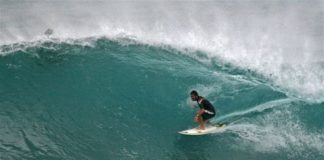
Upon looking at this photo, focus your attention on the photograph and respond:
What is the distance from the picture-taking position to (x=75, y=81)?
1656 cm

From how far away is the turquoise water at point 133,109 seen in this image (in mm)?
13609

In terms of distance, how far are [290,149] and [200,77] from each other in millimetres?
4713

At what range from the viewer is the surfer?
14.1m

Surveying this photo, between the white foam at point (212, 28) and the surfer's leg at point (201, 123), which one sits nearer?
the surfer's leg at point (201, 123)

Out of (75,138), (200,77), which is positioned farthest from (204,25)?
(75,138)

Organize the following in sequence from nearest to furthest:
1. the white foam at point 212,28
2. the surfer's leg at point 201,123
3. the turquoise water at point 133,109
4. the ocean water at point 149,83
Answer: the turquoise water at point 133,109 < the ocean water at point 149,83 < the surfer's leg at point 201,123 < the white foam at point 212,28

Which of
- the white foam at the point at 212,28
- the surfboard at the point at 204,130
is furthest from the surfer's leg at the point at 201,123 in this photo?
the white foam at the point at 212,28

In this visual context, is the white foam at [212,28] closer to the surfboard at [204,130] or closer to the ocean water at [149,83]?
the ocean water at [149,83]

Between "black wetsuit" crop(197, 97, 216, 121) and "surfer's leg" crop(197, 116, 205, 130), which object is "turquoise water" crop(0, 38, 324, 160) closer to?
"surfer's leg" crop(197, 116, 205, 130)

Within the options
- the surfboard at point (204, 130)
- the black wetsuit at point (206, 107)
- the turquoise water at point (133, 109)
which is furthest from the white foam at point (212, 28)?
the black wetsuit at point (206, 107)

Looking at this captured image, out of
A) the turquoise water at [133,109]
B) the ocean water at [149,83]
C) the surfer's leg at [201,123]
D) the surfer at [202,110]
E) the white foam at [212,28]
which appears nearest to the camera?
the turquoise water at [133,109]

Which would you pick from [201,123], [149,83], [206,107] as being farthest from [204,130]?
[149,83]

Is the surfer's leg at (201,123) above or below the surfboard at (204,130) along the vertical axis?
above

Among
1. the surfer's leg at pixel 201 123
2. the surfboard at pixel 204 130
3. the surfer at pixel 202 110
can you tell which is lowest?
the surfboard at pixel 204 130
